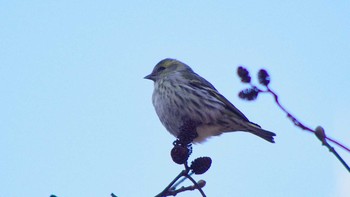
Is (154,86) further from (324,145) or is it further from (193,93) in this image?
(324,145)

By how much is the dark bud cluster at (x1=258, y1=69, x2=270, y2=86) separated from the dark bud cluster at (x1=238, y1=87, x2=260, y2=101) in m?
0.04

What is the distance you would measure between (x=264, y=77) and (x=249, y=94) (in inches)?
4.0

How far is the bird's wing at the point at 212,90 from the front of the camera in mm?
6273

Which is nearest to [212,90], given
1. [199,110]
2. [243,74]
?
[199,110]

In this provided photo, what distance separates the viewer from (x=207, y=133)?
610cm

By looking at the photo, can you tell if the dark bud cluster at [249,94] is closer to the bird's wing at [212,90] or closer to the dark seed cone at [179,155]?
the dark seed cone at [179,155]

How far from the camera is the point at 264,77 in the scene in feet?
7.06

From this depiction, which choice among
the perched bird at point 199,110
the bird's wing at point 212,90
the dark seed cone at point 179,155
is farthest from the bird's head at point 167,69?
the dark seed cone at point 179,155

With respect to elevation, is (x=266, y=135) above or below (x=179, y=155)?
above

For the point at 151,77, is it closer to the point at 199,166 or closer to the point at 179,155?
the point at 179,155

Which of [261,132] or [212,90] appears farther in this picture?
[212,90]

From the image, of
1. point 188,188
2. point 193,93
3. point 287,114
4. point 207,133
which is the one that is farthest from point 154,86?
point 287,114

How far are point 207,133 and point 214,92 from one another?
2.68 feet

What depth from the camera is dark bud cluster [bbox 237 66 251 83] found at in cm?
218
